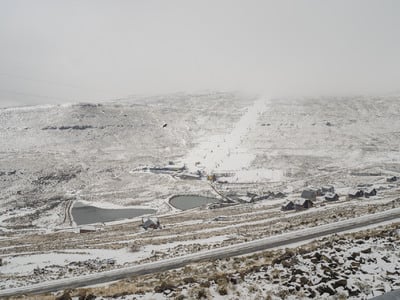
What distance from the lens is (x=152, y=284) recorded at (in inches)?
745

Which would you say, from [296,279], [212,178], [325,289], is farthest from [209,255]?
[212,178]

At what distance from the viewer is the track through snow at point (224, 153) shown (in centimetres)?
10144

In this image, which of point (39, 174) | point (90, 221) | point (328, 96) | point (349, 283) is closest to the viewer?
point (349, 283)

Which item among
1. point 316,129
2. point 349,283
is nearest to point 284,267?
point 349,283

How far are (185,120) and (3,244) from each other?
396 ft

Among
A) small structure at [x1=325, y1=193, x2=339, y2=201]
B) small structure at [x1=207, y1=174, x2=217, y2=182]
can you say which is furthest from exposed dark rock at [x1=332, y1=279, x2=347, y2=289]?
small structure at [x1=207, y1=174, x2=217, y2=182]

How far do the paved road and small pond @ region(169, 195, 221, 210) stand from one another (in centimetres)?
4110

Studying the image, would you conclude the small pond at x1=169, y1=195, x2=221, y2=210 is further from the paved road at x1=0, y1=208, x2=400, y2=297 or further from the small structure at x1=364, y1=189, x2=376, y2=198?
the paved road at x1=0, y1=208, x2=400, y2=297

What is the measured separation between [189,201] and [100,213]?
17.4 meters

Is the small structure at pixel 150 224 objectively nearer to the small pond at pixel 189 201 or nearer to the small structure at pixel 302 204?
the small pond at pixel 189 201

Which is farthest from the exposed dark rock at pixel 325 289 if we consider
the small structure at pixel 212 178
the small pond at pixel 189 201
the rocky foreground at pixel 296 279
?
the small structure at pixel 212 178

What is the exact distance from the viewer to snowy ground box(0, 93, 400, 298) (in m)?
35.1

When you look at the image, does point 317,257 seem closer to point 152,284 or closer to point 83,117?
point 152,284

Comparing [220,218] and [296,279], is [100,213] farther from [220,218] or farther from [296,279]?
[296,279]
